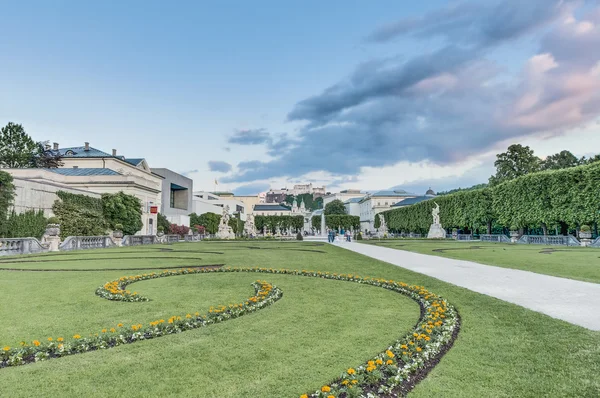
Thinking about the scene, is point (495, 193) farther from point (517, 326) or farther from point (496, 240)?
point (517, 326)

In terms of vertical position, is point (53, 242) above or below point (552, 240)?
above

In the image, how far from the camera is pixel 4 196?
83.3 feet

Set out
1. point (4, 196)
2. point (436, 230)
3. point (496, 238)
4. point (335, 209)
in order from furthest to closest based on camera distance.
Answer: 1. point (335, 209)
2. point (436, 230)
3. point (496, 238)
4. point (4, 196)

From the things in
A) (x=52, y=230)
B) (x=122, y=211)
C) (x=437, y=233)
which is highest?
(x=122, y=211)

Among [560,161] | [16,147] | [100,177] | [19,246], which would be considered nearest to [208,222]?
[100,177]

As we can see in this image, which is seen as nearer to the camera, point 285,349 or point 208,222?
point 285,349

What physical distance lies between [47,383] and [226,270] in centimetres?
948

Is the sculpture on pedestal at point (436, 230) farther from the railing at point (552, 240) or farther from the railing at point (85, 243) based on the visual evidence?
the railing at point (85, 243)

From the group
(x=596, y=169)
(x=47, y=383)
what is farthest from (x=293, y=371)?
(x=596, y=169)

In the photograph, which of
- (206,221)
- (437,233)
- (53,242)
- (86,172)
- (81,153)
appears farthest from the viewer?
(206,221)

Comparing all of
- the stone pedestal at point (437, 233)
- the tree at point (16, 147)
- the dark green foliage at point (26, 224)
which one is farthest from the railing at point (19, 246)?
the stone pedestal at point (437, 233)

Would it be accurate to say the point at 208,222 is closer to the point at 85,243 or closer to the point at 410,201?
the point at 85,243

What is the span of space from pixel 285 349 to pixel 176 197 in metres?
78.8

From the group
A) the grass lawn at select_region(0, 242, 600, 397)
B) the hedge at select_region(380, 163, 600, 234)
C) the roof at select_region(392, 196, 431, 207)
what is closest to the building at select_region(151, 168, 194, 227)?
the hedge at select_region(380, 163, 600, 234)
